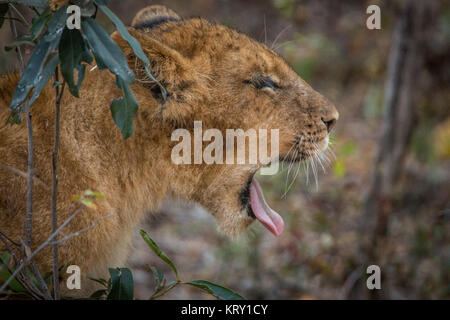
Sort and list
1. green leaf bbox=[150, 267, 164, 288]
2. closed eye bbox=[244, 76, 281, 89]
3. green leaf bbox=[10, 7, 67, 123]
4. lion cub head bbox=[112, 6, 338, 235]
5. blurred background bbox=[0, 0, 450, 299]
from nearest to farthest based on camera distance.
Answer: green leaf bbox=[10, 7, 67, 123], green leaf bbox=[150, 267, 164, 288], lion cub head bbox=[112, 6, 338, 235], closed eye bbox=[244, 76, 281, 89], blurred background bbox=[0, 0, 450, 299]

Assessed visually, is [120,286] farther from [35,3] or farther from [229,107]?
[35,3]

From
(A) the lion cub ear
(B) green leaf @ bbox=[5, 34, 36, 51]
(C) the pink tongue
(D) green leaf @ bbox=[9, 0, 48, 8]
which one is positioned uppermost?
(A) the lion cub ear

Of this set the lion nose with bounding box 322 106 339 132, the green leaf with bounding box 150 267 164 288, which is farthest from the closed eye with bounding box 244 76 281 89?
the green leaf with bounding box 150 267 164 288

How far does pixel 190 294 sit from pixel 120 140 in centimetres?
285

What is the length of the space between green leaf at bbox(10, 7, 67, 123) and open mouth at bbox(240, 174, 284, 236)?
1.65 metres

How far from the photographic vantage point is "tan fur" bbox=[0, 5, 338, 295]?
2754 millimetres

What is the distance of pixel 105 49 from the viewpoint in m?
2.12

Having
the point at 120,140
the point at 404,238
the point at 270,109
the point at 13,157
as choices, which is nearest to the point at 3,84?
the point at 13,157

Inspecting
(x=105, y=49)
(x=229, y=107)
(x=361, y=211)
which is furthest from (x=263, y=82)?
(x=361, y=211)

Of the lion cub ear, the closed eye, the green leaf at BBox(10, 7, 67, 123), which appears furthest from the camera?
the lion cub ear

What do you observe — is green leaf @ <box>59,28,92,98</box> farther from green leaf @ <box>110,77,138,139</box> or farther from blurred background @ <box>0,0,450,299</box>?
blurred background @ <box>0,0,450,299</box>

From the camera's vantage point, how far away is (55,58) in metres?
2.15

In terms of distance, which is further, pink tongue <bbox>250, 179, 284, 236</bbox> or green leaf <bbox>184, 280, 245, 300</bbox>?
pink tongue <bbox>250, 179, 284, 236</bbox>
